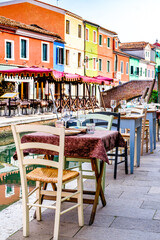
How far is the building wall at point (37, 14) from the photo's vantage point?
33.1m

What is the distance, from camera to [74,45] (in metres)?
35.2

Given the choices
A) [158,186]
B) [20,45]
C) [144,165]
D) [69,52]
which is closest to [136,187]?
[158,186]

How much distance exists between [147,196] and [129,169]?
1.68 m

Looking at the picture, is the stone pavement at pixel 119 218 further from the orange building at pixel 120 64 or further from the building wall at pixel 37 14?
the orange building at pixel 120 64

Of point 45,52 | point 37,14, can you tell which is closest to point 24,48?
point 45,52

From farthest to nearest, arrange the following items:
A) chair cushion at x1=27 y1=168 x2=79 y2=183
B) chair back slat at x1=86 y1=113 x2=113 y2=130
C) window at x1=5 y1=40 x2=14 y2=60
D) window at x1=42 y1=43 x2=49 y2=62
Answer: window at x1=42 y1=43 x2=49 y2=62
window at x1=5 y1=40 x2=14 y2=60
chair back slat at x1=86 y1=113 x2=113 y2=130
chair cushion at x1=27 y1=168 x2=79 y2=183

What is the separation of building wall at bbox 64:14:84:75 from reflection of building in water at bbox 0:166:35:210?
1082 inches

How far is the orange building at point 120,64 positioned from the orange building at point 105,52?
83 cm

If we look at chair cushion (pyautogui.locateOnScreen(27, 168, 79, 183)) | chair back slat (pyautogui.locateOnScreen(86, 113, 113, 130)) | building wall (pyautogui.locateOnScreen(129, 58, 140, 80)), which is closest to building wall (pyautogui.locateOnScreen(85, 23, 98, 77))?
building wall (pyautogui.locateOnScreen(129, 58, 140, 80))

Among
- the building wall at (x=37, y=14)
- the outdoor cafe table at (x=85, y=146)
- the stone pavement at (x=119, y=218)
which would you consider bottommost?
the stone pavement at (x=119, y=218)

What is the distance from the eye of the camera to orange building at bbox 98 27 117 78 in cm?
4128

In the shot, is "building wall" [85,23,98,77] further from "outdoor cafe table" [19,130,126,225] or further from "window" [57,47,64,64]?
"outdoor cafe table" [19,130,126,225]

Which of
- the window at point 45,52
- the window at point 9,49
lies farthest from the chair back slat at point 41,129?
the window at point 45,52

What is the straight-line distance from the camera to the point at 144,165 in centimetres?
666
